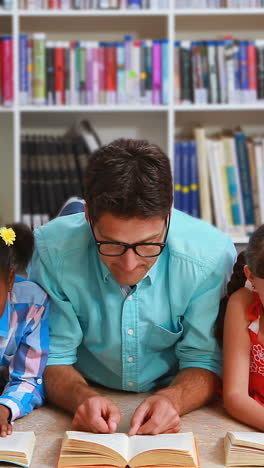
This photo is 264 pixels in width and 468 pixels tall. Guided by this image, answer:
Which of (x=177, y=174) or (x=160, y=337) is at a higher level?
(x=177, y=174)

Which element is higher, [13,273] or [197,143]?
[197,143]

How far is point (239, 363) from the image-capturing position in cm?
137

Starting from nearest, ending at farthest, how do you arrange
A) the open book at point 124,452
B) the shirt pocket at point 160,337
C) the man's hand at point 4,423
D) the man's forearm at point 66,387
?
the open book at point 124,452 < the man's hand at point 4,423 < the man's forearm at point 66,387 < the shirt pocket at point 160,337

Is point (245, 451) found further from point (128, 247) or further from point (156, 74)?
point (156, 74)

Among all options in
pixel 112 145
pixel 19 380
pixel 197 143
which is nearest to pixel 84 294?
pixel 19 380

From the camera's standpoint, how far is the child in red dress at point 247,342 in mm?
1340

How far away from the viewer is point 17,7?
2.82 m

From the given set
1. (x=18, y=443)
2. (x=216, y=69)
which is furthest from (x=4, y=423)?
(x=216, y=69)

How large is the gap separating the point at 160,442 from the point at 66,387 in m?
0.28

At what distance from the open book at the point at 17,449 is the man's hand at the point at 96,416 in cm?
9

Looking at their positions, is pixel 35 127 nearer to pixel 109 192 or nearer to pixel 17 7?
pixel 17 7

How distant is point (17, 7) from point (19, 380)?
6.15ft

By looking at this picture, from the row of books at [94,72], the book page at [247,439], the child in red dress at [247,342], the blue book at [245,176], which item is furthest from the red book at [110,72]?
the book page at [247,439]

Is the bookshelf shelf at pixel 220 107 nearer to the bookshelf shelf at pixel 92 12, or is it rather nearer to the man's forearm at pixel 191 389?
the bookshelf shelf at pixel 92 12
